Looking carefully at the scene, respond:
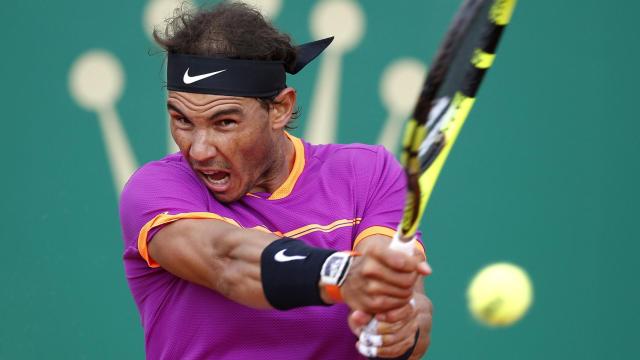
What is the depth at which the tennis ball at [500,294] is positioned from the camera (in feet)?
14.6

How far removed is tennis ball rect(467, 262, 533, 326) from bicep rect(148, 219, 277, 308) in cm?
Result: 202

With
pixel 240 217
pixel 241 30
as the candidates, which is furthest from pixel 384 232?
pixel 241 30

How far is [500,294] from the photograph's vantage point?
14.6 ft

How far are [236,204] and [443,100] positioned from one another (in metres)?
0.90

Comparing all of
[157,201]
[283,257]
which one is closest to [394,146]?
[157,201]

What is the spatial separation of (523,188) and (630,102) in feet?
2.02

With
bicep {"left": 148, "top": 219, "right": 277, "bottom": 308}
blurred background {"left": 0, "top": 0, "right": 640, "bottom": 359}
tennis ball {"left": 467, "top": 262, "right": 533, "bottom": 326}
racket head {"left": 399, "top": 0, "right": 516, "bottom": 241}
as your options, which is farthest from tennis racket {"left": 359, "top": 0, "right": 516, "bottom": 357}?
blurred background {"left": 0, "top": 0, "right": 640, "bottom": 359}

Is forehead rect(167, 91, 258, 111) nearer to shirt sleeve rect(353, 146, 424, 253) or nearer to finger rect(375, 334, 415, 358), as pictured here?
shirt sleeve rect(353, 146, 424, 253)

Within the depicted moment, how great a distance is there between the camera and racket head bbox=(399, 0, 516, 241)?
7.16 ft

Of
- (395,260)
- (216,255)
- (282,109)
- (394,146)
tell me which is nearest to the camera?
(395,260)

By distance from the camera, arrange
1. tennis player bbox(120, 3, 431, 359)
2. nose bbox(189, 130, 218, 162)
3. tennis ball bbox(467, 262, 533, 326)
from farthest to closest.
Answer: tennis ball bbox(467, 262, 533, 326), nose bbox(189, 130, 218, 162), tennis player bbox(120, 3, 431, 359)

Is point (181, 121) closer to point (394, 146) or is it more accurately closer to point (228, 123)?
point (228, 123)

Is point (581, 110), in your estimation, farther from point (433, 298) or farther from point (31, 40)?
point (31, 40)

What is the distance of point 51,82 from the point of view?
453cm
